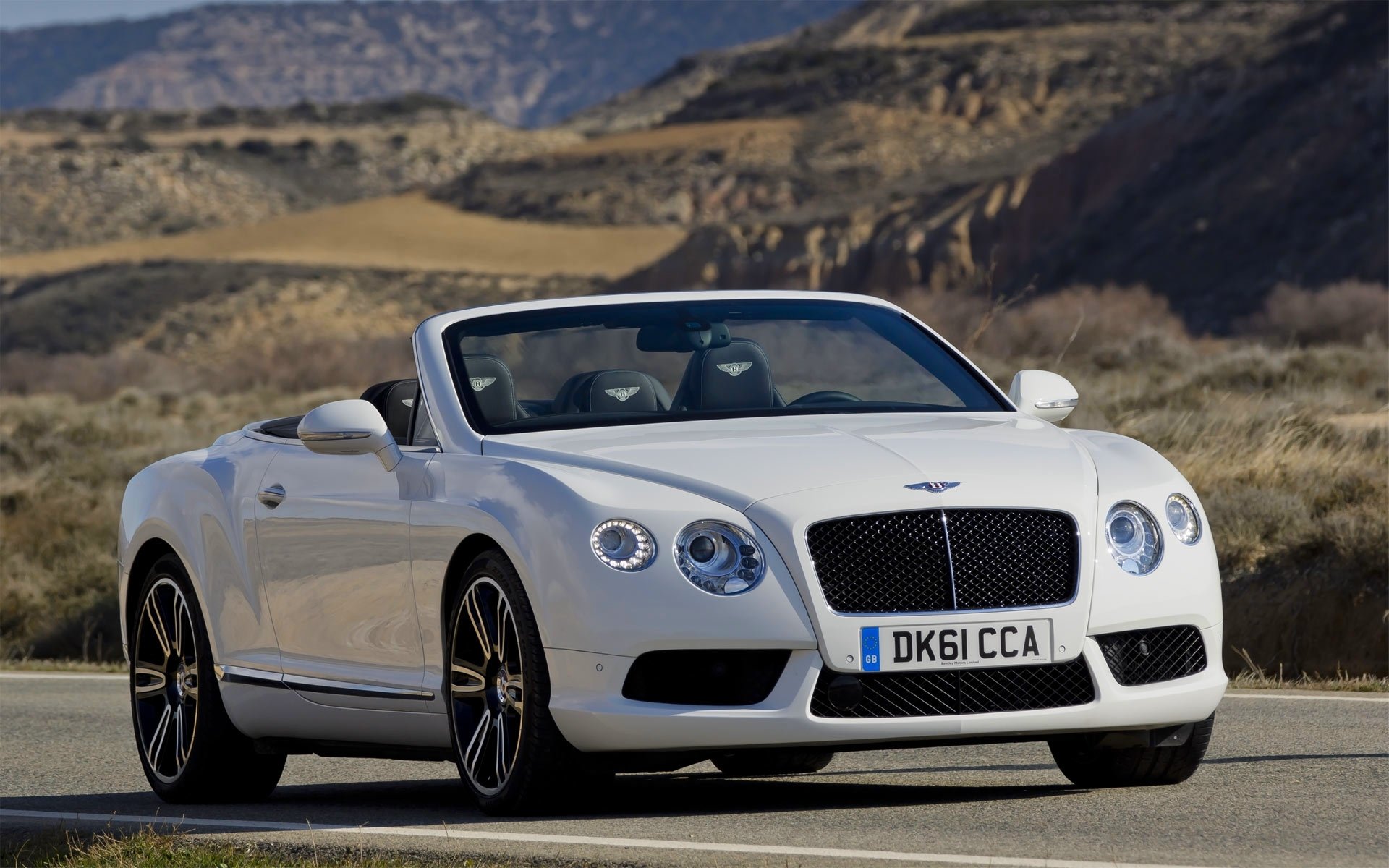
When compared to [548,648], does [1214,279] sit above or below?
below

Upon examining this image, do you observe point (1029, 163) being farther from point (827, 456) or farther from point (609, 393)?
point (827, 456)

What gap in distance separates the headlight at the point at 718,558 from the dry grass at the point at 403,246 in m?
82.4

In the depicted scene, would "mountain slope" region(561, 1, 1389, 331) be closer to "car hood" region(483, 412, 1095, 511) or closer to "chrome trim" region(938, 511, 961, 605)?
"car hood" region(483, 412, 1095, 511)

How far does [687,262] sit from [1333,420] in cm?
5127

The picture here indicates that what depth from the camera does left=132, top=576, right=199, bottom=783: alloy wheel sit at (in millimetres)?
8125

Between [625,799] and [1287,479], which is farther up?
[625,799]

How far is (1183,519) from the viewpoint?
6.59 m

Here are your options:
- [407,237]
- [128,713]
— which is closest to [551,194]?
[407,237]

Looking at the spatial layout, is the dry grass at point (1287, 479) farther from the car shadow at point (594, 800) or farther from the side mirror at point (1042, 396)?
the car shadow at point (594, 800)

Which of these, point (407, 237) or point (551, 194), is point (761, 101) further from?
point (407, 237)

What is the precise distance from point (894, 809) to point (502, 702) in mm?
1221

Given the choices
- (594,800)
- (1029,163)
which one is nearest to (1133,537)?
(594,800)

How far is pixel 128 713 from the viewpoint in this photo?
11648mm

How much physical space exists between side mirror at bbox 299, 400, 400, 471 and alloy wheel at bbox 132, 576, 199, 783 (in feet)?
4.44
